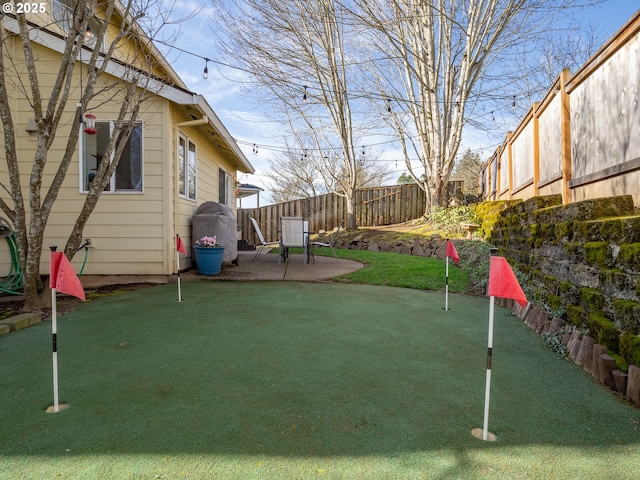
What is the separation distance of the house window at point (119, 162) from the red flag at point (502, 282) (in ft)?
19.0

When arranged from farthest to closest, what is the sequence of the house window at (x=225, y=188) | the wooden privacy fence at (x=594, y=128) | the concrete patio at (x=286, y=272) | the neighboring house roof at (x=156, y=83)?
the house window at (x=225, y=188)
the concrete patio at (x=286, y=272)
the neighboring house roof at (x=156, y=83)
the wooden privacy fence at (x=594, y=128)

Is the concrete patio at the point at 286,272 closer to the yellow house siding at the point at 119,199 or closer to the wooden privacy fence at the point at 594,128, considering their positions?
the yellow house siding at the point at 119,199

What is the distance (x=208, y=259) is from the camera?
21.4ft

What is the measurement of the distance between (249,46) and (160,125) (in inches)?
248

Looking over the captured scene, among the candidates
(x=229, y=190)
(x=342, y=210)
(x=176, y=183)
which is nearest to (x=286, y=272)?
(x=176, y=183)

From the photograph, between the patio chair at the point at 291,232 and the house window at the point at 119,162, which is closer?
the house window at the point at 119,162

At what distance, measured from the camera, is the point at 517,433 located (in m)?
1.72

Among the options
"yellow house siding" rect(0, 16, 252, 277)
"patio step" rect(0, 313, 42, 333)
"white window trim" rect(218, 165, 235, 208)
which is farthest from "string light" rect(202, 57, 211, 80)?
"patio step" rect(0, 313, 42, 333)

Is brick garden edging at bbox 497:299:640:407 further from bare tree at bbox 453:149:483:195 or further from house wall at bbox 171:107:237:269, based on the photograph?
bare tree at bbox 453:149:483:195

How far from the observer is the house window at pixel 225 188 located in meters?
10.2

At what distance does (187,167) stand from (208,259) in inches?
76.3

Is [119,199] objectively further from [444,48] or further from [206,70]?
[444,48]

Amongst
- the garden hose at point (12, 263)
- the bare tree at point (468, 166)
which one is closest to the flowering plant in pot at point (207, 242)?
the garden hose at point (12, 263)

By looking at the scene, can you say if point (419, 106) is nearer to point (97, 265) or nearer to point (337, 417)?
point (97, 265)
